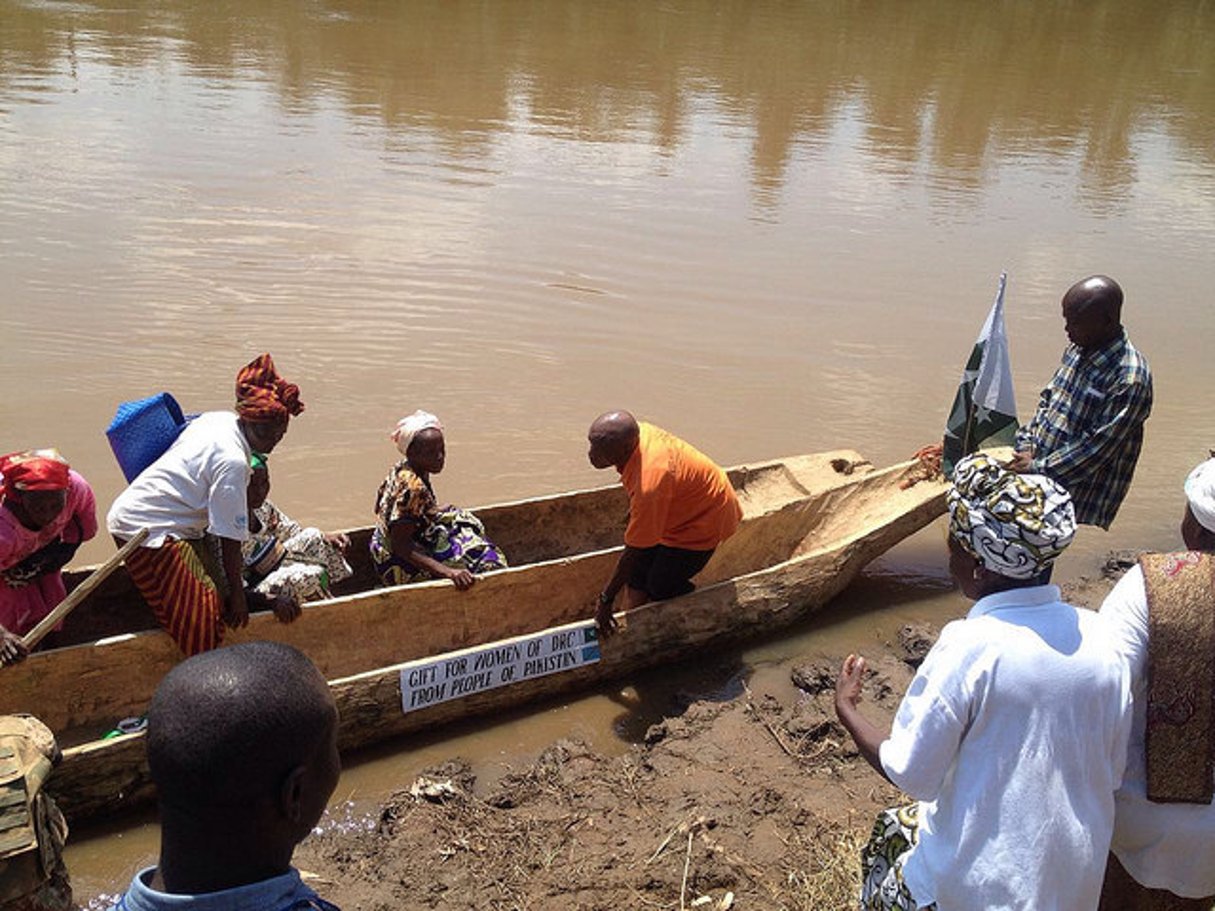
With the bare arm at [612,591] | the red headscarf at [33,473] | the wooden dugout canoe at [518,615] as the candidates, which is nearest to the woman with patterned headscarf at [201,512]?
the wooden dugout canoe at [518,615]

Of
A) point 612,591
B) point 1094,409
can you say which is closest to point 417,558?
point 612,591

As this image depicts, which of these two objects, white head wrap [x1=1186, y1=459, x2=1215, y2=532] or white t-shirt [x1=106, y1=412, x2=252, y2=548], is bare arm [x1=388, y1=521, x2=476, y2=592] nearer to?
white t-shirt [x1=106, y1=412, x2=252, y2=548]

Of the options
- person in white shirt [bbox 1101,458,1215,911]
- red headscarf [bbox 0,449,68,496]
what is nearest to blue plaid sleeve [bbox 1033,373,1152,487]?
person in white shirt [bbox 1101,458,1215,911]

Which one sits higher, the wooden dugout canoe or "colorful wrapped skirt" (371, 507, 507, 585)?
"colorful wrapped skirt" (371, 507, 507, 585)

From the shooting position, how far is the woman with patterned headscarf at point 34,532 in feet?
12.0

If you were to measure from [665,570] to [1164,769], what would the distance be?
299 cm

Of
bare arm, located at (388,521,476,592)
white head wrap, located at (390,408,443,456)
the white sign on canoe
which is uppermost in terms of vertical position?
white head wrap, located at (390,408,443,456)

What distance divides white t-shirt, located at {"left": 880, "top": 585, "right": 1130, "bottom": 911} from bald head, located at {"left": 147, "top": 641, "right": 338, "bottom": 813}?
1.19m

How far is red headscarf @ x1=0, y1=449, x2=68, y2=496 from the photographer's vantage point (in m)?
3.63

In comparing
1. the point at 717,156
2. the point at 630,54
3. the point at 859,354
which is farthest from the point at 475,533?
the point at 630,54

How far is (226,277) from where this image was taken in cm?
976

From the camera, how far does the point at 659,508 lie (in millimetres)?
4676

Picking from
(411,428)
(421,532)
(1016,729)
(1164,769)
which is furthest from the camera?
(421,532)

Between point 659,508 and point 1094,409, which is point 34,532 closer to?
point 659,508
